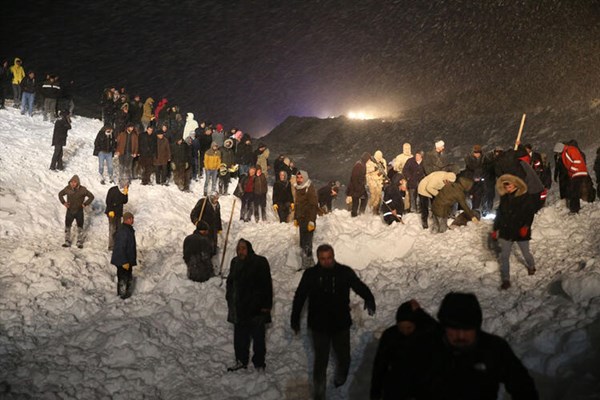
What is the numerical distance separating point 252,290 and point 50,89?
64.0ft

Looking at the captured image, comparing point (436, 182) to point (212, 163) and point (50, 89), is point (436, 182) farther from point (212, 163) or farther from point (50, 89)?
point (50, 89)

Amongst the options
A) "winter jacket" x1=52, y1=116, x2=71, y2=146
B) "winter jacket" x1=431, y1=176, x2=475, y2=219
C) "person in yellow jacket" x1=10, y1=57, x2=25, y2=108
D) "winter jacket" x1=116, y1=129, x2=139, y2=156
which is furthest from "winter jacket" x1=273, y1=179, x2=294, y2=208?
"person in yellow jacket" x1=10, y1=57, x2=25, y2=108

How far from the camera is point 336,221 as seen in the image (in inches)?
593

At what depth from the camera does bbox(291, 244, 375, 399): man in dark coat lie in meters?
6.38

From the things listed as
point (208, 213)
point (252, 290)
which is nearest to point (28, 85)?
point (208, 213)

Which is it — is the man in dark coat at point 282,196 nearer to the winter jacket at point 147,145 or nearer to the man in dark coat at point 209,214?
the man in dark coat at point 209,214

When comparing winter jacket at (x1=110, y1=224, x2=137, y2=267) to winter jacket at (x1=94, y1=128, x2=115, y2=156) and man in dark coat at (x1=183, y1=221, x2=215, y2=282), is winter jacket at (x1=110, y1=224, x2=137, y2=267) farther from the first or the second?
winter jacket at (x1=94, y1=128, x2=115, y2=156)

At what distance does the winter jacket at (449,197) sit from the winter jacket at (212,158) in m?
9.61

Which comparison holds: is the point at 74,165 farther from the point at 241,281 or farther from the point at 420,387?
the point at 420,387

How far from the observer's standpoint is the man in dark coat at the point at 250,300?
296 inches

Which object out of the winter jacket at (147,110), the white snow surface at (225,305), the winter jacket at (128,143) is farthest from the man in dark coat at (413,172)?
the winter jacket at (147,110)

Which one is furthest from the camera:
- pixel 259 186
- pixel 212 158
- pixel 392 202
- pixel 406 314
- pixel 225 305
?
pixel 212 158

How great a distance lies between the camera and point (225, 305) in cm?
1014

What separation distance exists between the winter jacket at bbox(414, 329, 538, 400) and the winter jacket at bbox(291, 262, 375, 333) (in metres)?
2.77
